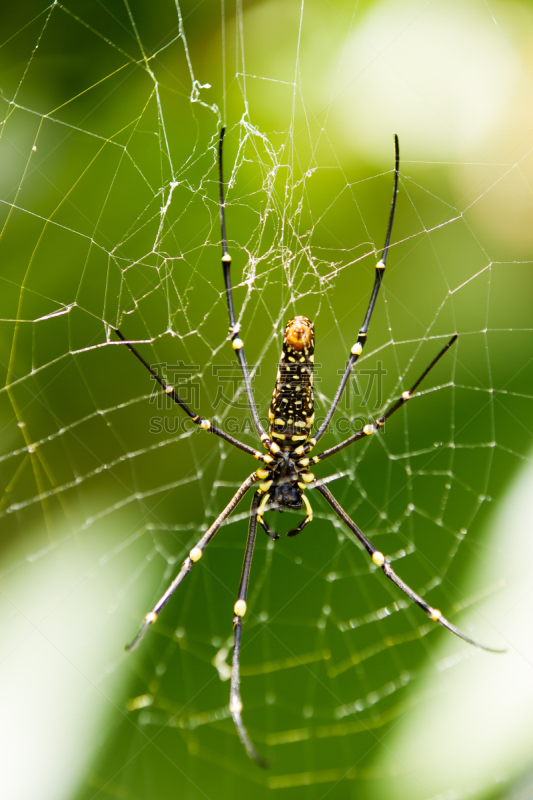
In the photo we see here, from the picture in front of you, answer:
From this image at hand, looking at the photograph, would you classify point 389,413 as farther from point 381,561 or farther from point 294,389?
point 381,561

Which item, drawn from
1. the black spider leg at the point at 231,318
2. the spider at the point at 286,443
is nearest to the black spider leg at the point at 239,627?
the spider at the point at 286,443

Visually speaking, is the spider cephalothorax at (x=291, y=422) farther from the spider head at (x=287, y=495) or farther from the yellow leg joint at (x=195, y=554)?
the yellow leg joint at (x=195, y=554)

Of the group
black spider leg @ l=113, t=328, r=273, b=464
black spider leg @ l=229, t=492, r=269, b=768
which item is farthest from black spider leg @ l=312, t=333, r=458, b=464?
black spider leg @ l=229, t=492, r=269, b=768

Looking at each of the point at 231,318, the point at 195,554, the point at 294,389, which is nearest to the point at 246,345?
the point at 231,318

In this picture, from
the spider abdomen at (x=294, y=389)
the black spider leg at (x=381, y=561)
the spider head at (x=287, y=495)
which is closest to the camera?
the spider abdomen at (x=294, y=389)

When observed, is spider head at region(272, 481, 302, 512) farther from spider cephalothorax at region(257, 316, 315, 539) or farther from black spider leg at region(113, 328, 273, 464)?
black spider leg at region(113, 328, 273, 464)

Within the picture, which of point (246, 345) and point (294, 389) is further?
point (246, 345)

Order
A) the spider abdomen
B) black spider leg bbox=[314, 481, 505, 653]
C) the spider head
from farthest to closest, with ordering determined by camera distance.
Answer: the spider head < black spider leg bbox=[314, 481, 505, 653] < the spider abdomen
